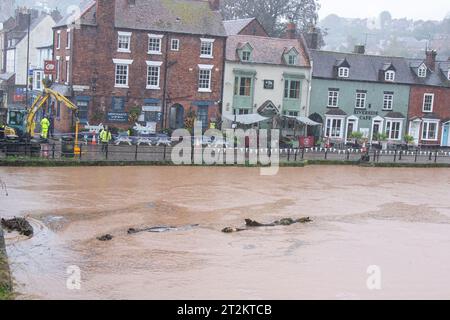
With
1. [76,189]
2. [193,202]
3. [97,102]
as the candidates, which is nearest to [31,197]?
[76,189]

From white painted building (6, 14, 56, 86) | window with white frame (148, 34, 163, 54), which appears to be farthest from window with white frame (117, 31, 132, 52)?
white painted building (6, 14, 56, 86)

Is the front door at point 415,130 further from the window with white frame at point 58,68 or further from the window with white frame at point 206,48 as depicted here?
the window with white frame at point 58,68

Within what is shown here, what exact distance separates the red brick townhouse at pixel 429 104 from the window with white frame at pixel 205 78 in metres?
15.5

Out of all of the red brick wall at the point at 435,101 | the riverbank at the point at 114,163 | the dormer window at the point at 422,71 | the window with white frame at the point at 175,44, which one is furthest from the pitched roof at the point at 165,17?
the dormer window at the point at 422,71

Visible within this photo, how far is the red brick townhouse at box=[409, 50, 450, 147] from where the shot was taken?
48594 millimetres

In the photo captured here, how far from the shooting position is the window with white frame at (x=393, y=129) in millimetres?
47750

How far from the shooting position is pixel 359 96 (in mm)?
47281

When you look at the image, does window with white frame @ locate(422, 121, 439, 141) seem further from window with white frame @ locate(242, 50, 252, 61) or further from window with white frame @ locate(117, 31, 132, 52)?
window with white frame @ locate(117, 31, 132, 52)

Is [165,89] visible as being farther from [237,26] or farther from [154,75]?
[237,26]

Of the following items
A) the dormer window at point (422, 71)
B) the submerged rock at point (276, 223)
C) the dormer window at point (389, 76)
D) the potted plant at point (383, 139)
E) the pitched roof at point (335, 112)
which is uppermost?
the dormer window at point (422, 71)

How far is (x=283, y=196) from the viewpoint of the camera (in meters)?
26.2

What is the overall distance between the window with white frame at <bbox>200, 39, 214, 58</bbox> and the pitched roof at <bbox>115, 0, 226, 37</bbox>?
1.62ft
